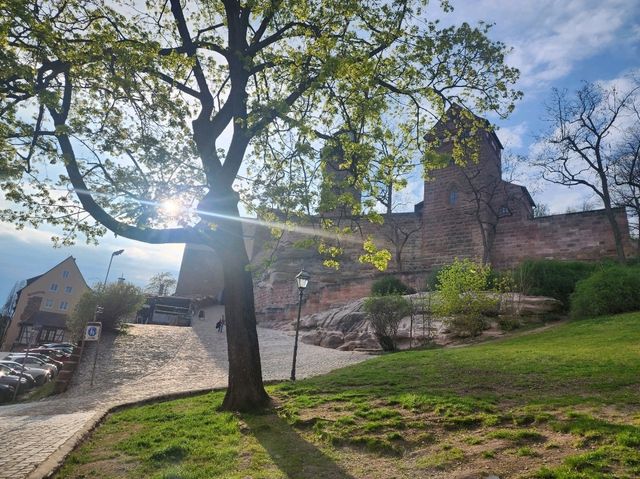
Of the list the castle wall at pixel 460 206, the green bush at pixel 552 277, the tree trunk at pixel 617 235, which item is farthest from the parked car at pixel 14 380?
the tree trunk at pixel 617 235

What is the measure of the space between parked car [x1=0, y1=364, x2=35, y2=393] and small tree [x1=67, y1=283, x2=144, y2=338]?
393cm

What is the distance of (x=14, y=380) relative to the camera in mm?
16422

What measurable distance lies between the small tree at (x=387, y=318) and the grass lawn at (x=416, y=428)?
22.2 ft

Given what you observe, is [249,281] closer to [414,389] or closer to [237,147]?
[237,147]

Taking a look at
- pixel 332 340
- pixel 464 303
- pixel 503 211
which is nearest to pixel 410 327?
pixel 464 303

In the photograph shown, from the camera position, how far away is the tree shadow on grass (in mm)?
4691

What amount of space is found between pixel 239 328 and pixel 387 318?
31.1ft

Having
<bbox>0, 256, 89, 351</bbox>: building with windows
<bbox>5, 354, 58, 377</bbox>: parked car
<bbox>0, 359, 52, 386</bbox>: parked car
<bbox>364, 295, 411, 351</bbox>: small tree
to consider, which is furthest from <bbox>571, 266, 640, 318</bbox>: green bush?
<bbox>0, 256, 89, 351</bbox>: building with windows

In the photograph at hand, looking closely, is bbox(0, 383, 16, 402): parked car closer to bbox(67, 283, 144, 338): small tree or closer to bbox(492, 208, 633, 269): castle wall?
bbox(67, 283, 144, 338): small tree

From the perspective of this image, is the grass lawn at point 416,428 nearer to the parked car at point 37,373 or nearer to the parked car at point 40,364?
the parked car at point 37,373

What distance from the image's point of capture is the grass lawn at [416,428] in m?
4.38

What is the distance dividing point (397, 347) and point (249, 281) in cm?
968

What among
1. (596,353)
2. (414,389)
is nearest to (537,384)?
(414,389)

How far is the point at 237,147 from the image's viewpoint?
29.7 feet
